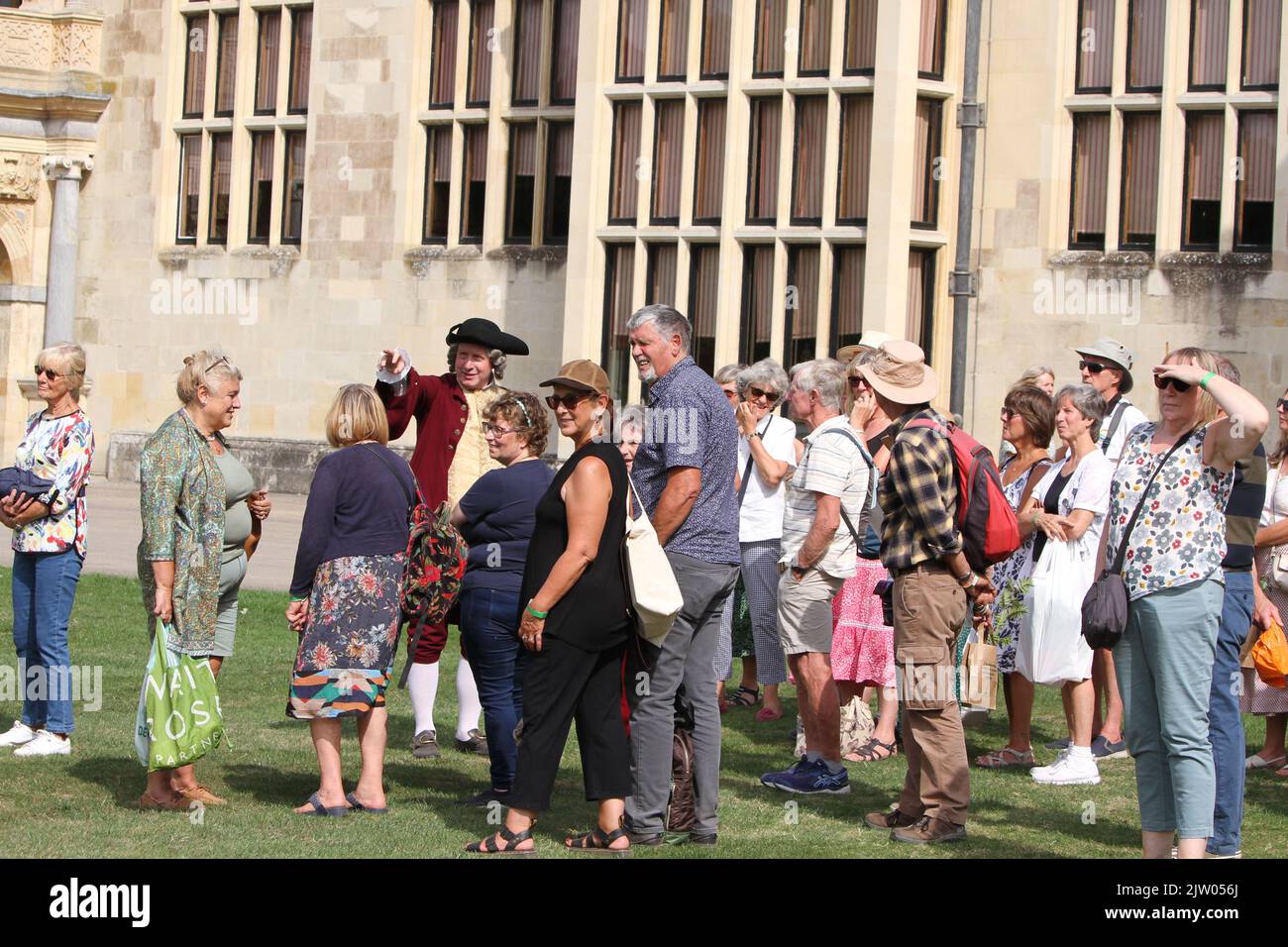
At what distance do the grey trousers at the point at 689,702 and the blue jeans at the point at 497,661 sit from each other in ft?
2.47

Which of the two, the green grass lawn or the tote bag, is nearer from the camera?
the tote bag

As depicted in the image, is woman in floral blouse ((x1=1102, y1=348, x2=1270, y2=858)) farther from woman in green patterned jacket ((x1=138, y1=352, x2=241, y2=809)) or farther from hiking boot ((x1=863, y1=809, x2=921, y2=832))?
woman in green patterned jacket ((x1=138, y1=352, x2=241, y2=809))

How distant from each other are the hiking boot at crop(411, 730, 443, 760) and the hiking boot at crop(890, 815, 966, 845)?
2.65 m

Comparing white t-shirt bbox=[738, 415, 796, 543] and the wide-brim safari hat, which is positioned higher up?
the wide-brim safari hat

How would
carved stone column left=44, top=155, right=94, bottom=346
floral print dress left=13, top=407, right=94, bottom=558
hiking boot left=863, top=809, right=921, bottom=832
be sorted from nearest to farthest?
hiking boot left=863, top=809, right=921, bottom=832 < floral print dress left=13, top=407, right=94, bottom=558 < carved stone column left=44, top=155, right=94, bottom=346

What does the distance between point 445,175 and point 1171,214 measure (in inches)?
340

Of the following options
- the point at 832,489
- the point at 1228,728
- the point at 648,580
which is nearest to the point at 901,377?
the point at 832,489

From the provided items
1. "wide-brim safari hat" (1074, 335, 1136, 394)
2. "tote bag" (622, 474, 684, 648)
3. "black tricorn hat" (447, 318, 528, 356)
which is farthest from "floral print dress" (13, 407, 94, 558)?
"wide-brim safari hat" (1074, 335, 1136, 394)

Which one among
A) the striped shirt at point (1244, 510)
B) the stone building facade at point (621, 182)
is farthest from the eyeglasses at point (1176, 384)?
the stone building facade at point (621, 182)

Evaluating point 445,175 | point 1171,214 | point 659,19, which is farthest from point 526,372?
point 1171,214

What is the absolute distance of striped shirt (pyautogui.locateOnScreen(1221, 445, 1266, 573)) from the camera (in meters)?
6.71

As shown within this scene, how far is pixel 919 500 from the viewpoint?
744 cm

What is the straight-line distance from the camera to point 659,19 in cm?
1927

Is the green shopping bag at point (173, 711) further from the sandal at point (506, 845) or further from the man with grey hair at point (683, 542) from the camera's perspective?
the man with grey hair at point (683, 542)
